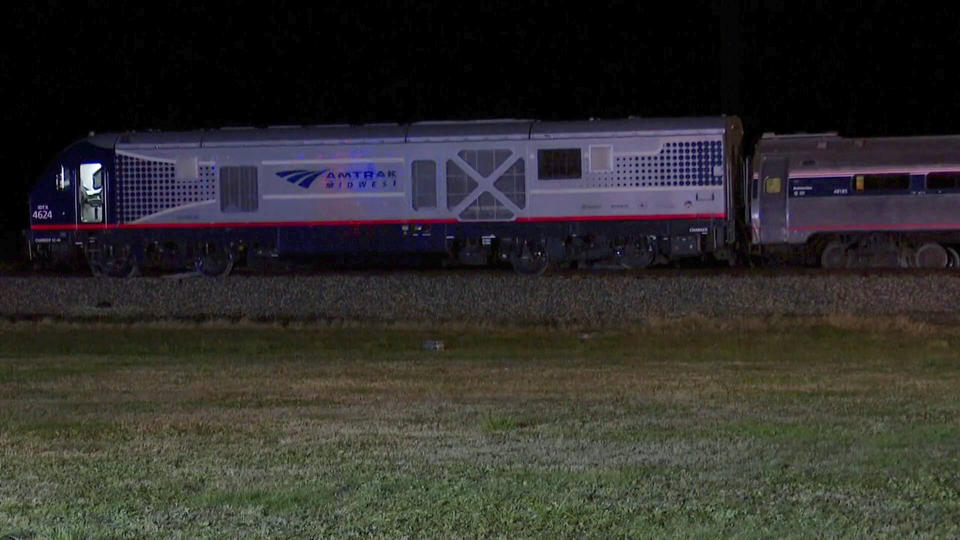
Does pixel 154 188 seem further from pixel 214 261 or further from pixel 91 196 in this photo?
pixel 214 261

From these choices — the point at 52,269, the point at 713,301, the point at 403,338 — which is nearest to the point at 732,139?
the point at 713,301

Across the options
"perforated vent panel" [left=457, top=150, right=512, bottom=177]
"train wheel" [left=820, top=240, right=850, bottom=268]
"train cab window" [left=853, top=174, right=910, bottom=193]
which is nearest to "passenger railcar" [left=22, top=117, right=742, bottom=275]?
"perforated vent panel" [left=457, top=150, right=512, bottom=177]

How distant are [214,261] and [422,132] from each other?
5.28m

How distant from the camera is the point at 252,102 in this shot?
65.2 metres

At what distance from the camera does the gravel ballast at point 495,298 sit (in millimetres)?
19375

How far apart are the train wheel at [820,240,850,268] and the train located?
1.2 inches

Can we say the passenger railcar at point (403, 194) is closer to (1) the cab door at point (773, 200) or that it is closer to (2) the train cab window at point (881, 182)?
(1) the cab door at point (773, 200)

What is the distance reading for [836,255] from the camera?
1040 inches

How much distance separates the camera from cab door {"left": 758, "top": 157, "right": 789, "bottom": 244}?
2627cm

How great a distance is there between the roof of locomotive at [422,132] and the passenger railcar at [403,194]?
0.11 feet

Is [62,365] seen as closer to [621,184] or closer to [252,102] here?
[621,184]

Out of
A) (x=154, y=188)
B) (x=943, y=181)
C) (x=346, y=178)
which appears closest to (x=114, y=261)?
(x=154, y=188)

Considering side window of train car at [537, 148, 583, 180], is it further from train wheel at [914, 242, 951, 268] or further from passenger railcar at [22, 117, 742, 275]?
train wheel at [914, 242, 951, 268]

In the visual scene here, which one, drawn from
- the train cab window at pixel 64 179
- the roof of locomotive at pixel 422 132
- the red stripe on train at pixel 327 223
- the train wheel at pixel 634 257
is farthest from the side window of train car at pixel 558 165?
the train cab window at pixel 64 179
